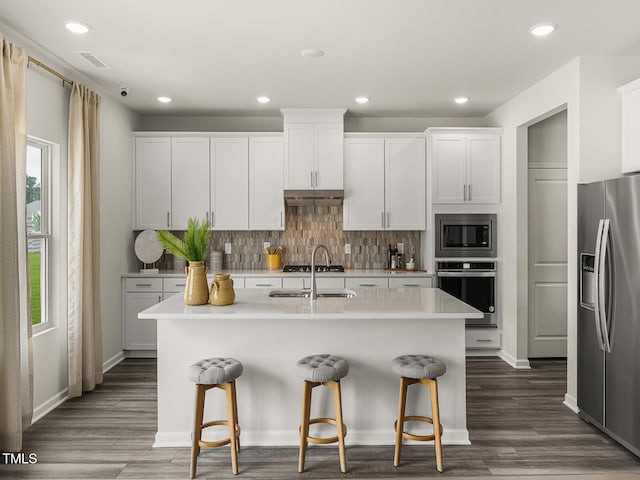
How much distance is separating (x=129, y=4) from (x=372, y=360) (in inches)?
103

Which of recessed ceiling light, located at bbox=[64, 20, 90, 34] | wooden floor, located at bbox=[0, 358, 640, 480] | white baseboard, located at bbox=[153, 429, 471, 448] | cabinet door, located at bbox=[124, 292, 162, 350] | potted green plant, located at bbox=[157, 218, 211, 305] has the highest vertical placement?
recessed ceiling light, located at bbox=[64, 20, 90, 34]

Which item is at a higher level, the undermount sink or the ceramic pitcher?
the ceramic pitcher

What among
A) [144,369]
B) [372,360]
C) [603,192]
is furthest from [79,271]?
[603,192]

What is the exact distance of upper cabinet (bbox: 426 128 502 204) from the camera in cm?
547

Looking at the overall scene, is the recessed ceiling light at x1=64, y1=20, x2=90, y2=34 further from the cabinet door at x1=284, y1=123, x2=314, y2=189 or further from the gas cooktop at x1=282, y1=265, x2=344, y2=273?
the gas cooktop at x1=282, y1=265, x2=344, y2=273

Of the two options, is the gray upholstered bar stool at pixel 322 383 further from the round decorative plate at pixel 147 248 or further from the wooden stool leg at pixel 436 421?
the round decorative plate at pixel 147 248

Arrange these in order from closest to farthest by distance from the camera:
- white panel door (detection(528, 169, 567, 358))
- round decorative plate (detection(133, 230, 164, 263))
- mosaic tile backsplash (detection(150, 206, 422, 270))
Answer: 1. white panel door (detection(528, 169, 567, 358))
2. round decorative plate (detection(133, 230, 164, 263))
3. mosaic tile backsplash (detection(150, 206, 422, 270))

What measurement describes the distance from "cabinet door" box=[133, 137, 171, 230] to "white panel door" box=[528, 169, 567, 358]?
3937 millimetres

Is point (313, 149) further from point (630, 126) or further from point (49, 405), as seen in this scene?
point (49, 405)

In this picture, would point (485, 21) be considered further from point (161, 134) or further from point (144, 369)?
point (144, 369)

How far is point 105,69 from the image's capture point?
421 centimetres

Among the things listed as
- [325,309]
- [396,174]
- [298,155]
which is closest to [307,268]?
[298,155]

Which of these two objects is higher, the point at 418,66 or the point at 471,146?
→ the point at 418,66

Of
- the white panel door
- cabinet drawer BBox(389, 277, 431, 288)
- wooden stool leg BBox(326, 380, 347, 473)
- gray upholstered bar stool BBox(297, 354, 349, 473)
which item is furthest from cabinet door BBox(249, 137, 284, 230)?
wooden stool leg BBox(326, 380, 347, 473)
